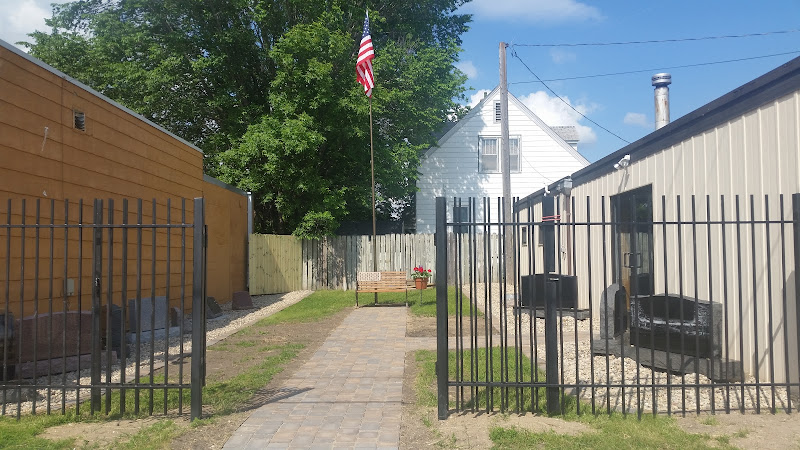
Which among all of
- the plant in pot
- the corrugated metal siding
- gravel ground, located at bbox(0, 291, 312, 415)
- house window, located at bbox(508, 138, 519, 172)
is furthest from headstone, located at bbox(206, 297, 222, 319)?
house window, located at bbox(508, 138, 519, 172)

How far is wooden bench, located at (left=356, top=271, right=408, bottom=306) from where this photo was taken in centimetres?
1498

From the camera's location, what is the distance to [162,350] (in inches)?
364

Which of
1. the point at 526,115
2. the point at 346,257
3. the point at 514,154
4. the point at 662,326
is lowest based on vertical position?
the point at 662,326

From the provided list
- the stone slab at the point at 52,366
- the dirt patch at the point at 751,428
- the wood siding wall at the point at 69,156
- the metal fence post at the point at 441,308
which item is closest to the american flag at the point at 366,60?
the wood siding wall at the point at 69,156

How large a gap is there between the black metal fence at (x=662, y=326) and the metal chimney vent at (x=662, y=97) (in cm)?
465

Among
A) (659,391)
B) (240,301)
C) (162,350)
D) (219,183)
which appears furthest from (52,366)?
(219,183)

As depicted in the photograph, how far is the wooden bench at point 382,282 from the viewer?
1498cm

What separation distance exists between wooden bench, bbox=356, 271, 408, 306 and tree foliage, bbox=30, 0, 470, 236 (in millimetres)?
5216

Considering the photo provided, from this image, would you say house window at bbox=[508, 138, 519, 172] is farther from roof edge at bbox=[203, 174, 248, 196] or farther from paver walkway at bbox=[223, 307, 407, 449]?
paver walkway at bbox=[223, 307, 407, 449]

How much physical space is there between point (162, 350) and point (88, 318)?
1591mm

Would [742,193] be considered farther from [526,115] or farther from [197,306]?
[526,115]

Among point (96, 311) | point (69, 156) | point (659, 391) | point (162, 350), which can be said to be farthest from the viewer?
point (162, 350)

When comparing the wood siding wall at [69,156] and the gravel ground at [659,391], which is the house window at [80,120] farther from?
the gravel ground at [659,391]

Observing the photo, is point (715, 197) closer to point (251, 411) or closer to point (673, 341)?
point (673, 341)
